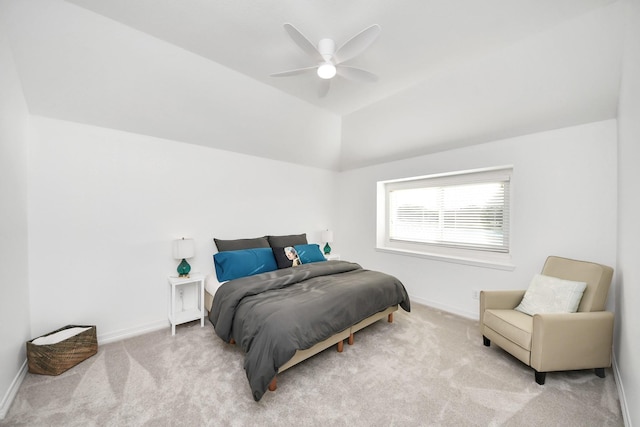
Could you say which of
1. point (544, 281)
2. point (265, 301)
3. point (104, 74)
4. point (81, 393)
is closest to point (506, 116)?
point (544, 281)

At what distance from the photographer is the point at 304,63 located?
2432 millimetres

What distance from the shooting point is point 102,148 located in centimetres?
255

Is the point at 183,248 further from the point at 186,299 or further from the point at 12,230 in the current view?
the point at 12,230

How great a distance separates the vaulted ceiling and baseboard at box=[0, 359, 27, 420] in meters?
2.23

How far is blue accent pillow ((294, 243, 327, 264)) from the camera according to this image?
345 cm

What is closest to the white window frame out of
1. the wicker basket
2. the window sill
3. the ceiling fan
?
the window sill

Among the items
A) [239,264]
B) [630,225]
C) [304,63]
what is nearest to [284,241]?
[239,264]

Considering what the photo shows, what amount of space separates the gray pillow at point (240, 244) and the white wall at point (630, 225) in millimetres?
3432

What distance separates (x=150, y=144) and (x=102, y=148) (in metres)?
0.44

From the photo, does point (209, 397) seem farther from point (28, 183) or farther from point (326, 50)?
point (326, 50)

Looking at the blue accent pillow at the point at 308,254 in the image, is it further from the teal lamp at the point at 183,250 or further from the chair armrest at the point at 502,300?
the chair armrest at the point at 502,300

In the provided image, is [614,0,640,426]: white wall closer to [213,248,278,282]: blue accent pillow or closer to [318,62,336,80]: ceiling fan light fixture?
[318,62,336,80]: ceiling fan light fixture

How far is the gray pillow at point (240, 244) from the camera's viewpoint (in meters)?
3.21

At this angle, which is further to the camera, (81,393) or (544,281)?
(544,281)
